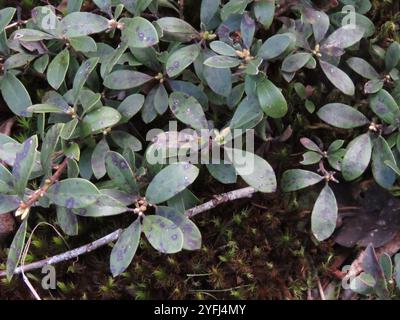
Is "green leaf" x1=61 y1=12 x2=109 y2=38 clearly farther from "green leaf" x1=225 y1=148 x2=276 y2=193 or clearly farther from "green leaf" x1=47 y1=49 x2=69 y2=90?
"green leaf" x1=225 y1=148 x2=276 y2=193

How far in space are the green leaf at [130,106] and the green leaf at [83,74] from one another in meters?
0.15

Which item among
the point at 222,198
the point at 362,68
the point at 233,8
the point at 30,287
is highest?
the point at 233,8

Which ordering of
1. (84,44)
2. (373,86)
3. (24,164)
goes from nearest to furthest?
1. (24,164)
2. (84,44)
3. (373,86)

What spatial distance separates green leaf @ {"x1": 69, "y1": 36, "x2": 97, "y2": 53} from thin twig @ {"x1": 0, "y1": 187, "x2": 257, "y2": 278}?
0.57 m

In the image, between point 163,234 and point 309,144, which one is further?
point 309,144

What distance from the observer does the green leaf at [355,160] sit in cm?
173

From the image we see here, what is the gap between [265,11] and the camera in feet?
5.54

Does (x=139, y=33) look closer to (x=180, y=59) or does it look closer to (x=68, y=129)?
(x=180, y=59)

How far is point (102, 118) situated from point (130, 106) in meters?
0.13

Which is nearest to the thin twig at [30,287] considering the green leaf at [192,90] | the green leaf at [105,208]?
the green leaf at [105,208]

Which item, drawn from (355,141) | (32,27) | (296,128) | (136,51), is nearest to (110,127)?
(136,51)

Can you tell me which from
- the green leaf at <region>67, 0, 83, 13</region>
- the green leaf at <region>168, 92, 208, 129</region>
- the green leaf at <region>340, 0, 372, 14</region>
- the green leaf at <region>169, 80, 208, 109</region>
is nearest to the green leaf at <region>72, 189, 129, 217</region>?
the green leaf at <region>168, 92, 208, 129</region>

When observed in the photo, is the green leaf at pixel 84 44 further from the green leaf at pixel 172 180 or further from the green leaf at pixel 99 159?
the green leaf at pixel 172 180

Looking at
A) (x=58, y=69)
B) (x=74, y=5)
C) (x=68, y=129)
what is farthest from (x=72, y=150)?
(x=74, y=5)
